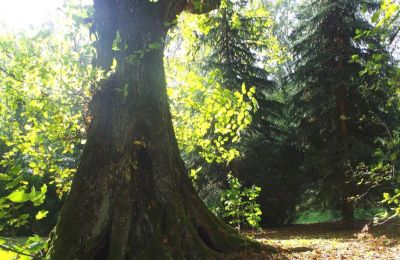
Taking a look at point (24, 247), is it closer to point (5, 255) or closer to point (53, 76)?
point (5, 255)

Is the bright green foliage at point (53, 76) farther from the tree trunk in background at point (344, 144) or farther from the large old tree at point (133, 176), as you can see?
the tree trunk in background at point (344, 144)

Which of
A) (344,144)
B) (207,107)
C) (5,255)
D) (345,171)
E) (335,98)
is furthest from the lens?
(335,98)

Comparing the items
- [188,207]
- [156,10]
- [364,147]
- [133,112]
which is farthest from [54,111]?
[364,147]

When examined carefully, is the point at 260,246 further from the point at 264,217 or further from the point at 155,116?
the point at 264,217

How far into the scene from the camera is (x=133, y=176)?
4.86 meters

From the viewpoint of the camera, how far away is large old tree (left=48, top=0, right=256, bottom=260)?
4.57 m

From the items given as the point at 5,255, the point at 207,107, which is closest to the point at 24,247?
the point at 5,255

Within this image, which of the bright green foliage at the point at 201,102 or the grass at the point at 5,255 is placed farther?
the bright green foliage at the point at 201,102

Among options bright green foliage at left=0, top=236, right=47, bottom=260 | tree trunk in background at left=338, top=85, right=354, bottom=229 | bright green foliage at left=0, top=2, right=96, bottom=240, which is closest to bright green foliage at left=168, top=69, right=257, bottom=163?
bright green foliage at left=0, top=2, right=96, bottom=240

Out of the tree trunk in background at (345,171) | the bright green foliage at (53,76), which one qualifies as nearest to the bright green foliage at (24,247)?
the bright green foliage at (53,76)

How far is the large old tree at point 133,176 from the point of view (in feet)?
15.0

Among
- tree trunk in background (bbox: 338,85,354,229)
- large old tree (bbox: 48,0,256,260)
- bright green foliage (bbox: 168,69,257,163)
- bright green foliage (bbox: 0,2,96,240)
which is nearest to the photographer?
bright green foliage (bbox: 0,2,96,240)

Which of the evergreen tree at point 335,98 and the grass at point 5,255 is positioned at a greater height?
the evergreen tree at point 335,98

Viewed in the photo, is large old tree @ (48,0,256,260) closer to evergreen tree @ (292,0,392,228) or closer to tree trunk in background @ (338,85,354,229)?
tree trunk in background @ (338,85,354,229)
